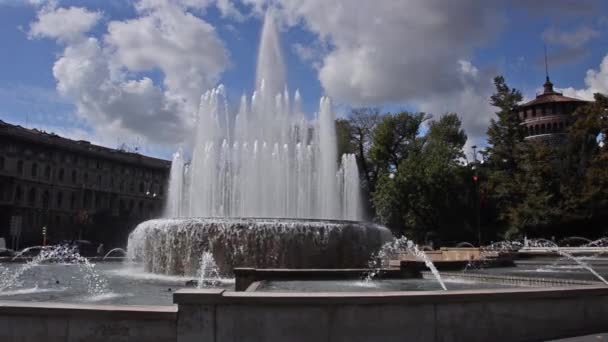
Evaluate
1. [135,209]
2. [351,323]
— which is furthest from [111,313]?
[135,209]

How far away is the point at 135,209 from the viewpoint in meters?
91.9

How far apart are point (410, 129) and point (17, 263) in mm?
38804

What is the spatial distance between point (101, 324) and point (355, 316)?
2.82 m

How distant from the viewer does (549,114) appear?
81.1 m

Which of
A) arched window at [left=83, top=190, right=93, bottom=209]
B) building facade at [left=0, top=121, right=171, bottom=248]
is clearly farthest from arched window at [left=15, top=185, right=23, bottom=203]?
arched window at [left=83, top=190, right=93, bottom=209]

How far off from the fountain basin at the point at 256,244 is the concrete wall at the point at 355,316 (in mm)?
10831

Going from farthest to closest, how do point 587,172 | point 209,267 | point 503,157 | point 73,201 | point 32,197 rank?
point 73,201 < point 32,197 < point 503,157 < point 587,172 < point 209,267

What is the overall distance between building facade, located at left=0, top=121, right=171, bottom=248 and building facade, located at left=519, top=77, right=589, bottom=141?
61.4m

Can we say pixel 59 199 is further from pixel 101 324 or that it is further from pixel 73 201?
pixel 101 324

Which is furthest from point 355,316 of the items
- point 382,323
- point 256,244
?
point 256,244

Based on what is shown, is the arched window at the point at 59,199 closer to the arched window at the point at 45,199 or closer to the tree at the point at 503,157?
the arched window at the point at 45,199

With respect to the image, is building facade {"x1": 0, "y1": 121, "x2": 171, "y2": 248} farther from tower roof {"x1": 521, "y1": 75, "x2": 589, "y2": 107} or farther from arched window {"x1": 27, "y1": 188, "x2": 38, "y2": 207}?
tower roof {"x1": 521, "y1": 75, "x2": 589, "y2": 107}

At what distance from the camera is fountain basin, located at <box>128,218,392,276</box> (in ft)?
56.5

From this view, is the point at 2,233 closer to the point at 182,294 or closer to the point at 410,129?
the point at 410,129
